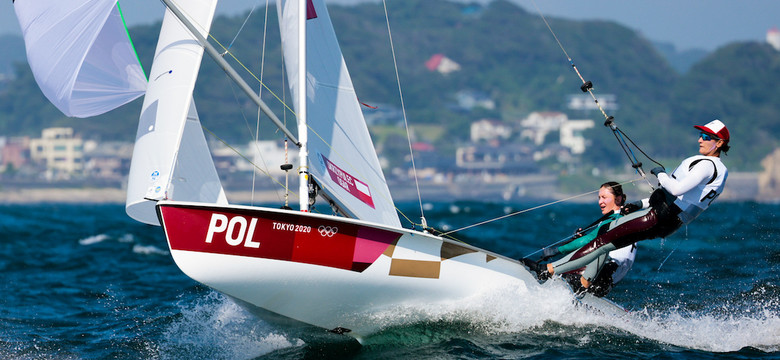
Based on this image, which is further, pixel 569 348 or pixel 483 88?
pixel 483 88

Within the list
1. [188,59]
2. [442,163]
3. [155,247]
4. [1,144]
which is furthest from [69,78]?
[1,144]

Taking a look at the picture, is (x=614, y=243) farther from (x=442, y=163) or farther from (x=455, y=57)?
(x=455, y=57)

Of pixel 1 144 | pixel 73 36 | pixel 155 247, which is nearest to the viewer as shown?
pixel 73 36

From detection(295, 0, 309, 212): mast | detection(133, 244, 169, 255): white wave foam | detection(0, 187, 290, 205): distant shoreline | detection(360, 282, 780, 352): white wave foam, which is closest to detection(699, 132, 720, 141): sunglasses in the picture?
detection(360, 282, 780, 352): white wave foam

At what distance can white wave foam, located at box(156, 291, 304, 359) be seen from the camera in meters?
6.83

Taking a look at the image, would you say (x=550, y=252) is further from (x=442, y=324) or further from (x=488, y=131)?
(x=488, y=131)

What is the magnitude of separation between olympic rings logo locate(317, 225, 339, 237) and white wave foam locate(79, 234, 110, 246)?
11751mm

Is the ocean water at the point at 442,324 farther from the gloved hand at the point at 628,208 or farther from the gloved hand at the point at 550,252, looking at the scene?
the gloved hand at the point at 628,208

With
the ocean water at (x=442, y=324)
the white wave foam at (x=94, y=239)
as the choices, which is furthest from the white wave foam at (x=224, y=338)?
the white wave foam at (x=94, y=239)

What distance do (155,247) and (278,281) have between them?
10.1 metres

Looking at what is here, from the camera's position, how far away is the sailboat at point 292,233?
6.20 meters

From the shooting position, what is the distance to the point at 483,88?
15738 cm

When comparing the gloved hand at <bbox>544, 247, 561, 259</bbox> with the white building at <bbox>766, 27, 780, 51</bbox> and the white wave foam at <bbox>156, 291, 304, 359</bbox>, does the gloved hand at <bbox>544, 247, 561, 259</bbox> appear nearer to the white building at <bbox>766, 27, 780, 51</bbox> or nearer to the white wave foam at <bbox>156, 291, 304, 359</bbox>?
the white wave foam at <bbox>156, 291, 304, 359</bbox>

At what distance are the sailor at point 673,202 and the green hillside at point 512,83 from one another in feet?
311
